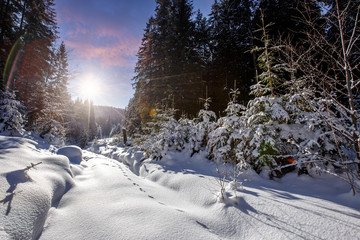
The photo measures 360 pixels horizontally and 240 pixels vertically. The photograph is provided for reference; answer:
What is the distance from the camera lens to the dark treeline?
38.1 ft

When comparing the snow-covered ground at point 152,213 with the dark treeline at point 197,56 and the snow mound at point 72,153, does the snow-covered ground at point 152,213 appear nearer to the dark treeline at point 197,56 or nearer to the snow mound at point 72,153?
the snow mound at point 72,153

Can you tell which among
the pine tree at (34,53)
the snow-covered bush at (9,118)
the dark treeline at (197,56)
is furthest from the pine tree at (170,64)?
the snow-covered bush at (9,118)

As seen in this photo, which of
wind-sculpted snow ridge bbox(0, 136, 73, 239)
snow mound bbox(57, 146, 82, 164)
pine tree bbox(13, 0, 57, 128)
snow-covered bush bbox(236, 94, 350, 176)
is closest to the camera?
wind-sculpted snow ridge bbox(0, 136, 73, 239)

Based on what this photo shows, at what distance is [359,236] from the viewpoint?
1.34 meters

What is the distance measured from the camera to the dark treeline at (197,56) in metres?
11.6

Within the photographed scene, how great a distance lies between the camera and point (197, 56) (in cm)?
1380

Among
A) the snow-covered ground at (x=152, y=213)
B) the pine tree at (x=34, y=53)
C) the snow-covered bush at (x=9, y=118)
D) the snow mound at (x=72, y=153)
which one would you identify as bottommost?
the snow mound at (x=72, y=153)

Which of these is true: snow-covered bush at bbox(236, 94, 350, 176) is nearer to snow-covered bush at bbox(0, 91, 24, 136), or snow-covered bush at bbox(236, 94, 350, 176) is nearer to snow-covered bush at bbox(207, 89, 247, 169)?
snow-covered bush at bbox(207, 89, 247, 169)

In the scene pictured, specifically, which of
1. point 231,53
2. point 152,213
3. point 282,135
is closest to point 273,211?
point 152,213

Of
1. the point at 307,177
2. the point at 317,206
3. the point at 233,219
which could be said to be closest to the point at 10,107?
the point at 233,219

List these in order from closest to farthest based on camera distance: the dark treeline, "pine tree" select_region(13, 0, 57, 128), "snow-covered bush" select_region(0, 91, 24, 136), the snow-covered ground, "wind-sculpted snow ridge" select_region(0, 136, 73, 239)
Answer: "wind-sculpted snow ridge" select_region(0, 136, 73, 239), the snow-covered ground, "snow-covered bush" select_region(0, 91, 24, 136), "pine tree" select_region(13, 0, 57, 128), the dark treeline

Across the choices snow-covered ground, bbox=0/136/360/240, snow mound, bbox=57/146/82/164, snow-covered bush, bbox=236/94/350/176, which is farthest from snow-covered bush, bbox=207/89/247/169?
snow mound, bbox=57/146/82/164

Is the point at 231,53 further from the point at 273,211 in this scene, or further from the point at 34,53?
the point at 34,53

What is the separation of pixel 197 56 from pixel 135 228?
14419mm
